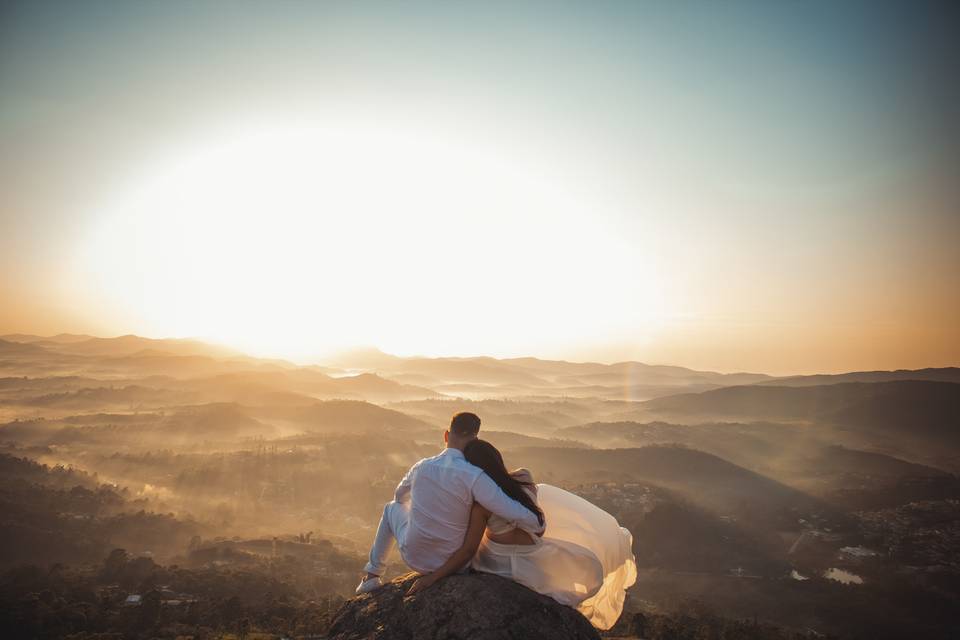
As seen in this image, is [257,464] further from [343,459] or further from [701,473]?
[701,473]

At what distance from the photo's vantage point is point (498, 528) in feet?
15.8

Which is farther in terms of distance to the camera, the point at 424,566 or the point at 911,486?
the point at 911,486

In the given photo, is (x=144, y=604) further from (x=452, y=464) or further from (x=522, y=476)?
(x=522, y=476)

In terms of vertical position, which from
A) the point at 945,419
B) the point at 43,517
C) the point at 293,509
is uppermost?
the point at 945,419

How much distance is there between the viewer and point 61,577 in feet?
63.8

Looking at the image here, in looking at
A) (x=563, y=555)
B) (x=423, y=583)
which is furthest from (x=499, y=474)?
(x=423, y=583)

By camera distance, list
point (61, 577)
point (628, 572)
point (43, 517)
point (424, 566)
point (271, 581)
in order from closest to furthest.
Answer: point (424, 566), point (628, 572), point (61, 577), point (271, 581), point (43, 517)

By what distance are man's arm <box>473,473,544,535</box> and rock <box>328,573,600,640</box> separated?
Answer: 2.71ft

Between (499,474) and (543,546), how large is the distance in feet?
3.36

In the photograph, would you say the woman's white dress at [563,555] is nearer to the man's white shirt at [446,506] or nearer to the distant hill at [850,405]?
the man's white shirt at [446,506]

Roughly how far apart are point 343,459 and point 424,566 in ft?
155

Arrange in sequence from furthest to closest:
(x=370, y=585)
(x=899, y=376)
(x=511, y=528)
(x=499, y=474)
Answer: (x=899, y=376) → (x=370, y=585) → (x=511, y=528) → (x=499, y=474)

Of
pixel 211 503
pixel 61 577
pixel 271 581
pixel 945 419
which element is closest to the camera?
pixel 61 577

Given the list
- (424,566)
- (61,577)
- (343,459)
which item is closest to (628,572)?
(424,566)
